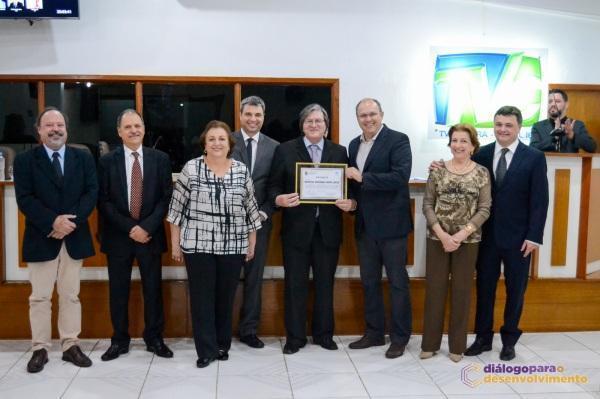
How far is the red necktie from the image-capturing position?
12.3 ft

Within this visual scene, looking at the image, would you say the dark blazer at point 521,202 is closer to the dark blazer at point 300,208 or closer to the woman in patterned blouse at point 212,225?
the dark blazer at point 300,208

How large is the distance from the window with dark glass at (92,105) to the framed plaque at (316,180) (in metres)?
2.79

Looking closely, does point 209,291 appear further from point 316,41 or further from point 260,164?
point 316,41

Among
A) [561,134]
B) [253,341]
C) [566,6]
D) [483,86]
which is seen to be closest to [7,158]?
[253,341]

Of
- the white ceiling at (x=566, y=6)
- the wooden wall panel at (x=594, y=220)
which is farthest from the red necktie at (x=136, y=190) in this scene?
the white ceiling at (x=566, y=6)

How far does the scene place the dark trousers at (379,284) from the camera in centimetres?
→ 392

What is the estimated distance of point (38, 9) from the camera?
17.3 ft

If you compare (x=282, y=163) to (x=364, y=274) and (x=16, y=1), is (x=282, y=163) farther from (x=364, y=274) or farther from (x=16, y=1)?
(x=16, y=1)

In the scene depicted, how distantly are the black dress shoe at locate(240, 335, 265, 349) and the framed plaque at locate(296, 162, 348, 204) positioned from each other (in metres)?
1.03

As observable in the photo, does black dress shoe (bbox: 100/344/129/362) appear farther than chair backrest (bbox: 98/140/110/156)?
No

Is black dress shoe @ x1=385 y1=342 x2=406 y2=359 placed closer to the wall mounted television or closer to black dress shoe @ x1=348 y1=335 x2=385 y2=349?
black dress shoe @ x1=348 y1=335 x2=385 y2=349

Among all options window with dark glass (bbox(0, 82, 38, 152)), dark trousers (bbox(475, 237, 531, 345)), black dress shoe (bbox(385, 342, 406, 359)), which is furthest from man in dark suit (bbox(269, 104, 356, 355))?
window with dark glass (bbox(0, 82, 38, 152))

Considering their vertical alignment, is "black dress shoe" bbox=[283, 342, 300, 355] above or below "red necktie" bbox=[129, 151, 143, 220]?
below

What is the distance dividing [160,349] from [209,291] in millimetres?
585
